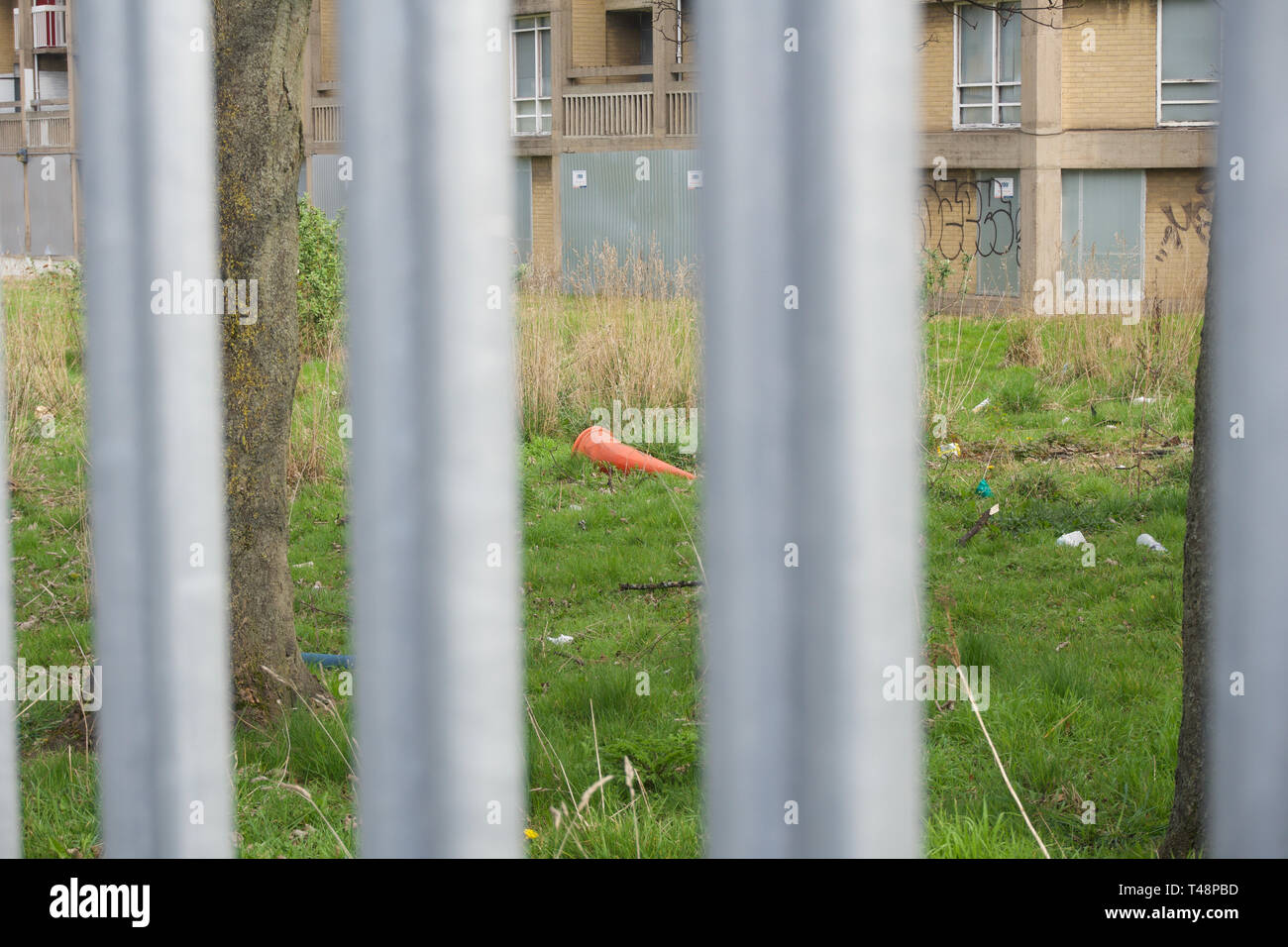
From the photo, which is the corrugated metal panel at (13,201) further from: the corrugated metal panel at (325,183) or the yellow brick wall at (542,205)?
the yellow brick wall at (542,205)

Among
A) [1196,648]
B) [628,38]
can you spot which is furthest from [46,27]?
[1196,648]

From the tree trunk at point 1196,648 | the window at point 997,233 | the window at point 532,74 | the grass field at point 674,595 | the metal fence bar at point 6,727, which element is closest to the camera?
the metal fence bar at point 6,727

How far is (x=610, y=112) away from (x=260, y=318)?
23979mm

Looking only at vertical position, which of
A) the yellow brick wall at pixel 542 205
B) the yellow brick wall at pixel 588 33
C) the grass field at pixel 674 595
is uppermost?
the yellow brick wall at pixel 588 33

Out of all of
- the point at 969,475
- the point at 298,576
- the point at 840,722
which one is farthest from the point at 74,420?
the point at 840,722

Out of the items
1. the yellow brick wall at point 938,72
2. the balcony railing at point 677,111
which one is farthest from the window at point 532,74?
the yellow brick wall at point 938,72

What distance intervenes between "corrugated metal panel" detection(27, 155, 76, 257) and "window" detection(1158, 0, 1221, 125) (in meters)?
23.8

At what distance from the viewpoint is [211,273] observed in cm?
193

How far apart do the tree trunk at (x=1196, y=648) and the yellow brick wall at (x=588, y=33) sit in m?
27.2

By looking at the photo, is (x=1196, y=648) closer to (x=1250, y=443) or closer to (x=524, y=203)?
(x=1250, y=443)

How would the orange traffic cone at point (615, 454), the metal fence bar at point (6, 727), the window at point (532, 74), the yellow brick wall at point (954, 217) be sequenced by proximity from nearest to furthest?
the metal fence bar at point (6, 727) → the orange traffic cone at point (615, 454) → the yellow brick wall at point (954, 217) → the window at point (532, 74)

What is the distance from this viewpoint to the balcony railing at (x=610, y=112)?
89.5 ft
